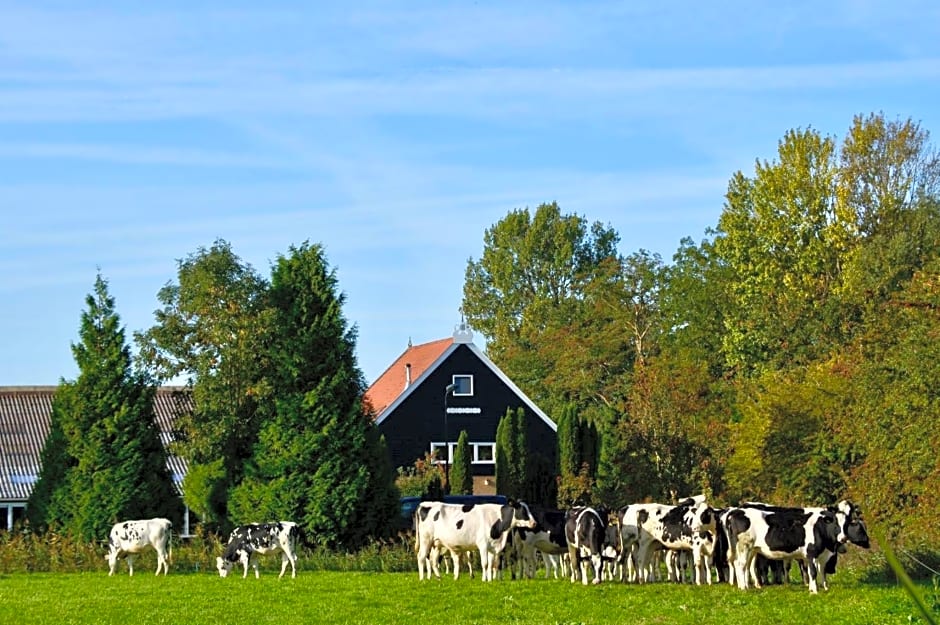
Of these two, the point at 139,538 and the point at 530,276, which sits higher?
the point at 530,276

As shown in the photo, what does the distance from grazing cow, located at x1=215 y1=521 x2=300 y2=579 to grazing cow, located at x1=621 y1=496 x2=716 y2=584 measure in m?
6.16

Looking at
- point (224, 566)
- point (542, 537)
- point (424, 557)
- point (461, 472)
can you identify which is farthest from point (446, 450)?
point (424, 557)

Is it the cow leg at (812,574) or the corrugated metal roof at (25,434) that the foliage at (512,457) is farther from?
the cow leg at (812,574)

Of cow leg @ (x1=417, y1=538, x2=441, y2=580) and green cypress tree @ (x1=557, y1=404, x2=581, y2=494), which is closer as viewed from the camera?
cow leg @ (x1=417, y1=538, x2=441, y2=580)

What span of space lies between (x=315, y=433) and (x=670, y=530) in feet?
31.9

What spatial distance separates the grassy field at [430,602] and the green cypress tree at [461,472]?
3001cm

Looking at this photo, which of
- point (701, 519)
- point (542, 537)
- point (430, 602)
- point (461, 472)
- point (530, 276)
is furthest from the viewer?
point (530, 276)

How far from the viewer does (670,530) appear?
73.5 feet

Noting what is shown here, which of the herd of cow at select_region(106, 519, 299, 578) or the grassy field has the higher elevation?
the herd of cow at select_region(106, 519, 299, 578)

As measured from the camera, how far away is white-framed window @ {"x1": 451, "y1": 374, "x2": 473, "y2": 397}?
58.7 metres

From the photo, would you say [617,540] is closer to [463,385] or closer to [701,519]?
[701,519]

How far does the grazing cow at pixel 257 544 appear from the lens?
24203mm

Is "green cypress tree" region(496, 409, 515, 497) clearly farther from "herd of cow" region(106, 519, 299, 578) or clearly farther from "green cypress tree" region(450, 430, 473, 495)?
"herd of cow" region(106, 519, 299, 578)

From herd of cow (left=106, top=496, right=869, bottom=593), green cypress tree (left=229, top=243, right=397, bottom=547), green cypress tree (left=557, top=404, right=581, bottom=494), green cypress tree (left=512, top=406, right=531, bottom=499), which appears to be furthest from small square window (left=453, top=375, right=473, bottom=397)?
herd of cow (left=106, top=496, right=869, bottom=593)
